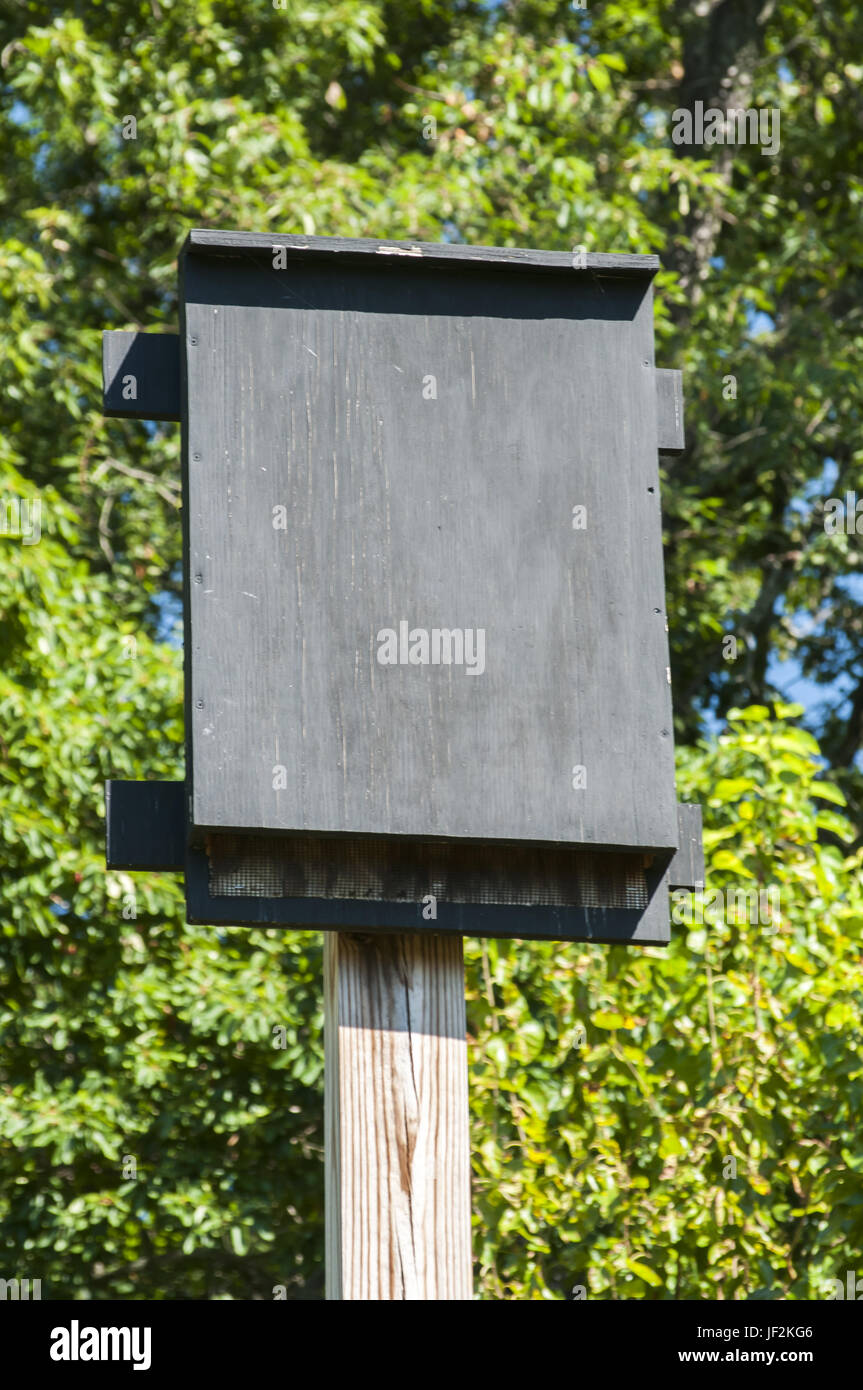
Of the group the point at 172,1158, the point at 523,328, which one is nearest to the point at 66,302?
the point at 172,1158

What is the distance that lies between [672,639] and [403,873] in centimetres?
781

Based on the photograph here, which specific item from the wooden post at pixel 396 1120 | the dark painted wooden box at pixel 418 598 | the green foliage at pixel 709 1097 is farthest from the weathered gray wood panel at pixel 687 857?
the green foliage at pixel 709 1097

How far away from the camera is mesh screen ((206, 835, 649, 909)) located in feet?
8.05

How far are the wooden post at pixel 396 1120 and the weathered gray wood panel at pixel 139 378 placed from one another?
83 cm

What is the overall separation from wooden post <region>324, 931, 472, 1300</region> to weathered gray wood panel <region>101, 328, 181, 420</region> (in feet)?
2.71

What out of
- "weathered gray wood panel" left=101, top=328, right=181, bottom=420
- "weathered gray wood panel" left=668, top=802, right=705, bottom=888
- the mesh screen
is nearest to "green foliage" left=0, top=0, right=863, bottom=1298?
"weathered gray wood panel" left=668, top=802, right=705, bottom=888

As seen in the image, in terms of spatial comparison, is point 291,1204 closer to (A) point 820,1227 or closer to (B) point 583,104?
(A) point 820,1227

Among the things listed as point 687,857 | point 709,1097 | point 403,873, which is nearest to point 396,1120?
point 403,873

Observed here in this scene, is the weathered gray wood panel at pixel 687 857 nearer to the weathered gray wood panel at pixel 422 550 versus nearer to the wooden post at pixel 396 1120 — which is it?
the weathered gray wood panel at pixel 422 550

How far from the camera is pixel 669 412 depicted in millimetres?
2777

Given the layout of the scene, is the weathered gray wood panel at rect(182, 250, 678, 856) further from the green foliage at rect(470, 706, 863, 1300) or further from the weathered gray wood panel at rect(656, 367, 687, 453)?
the green foliage at rect(470, 706, 863, 1300)

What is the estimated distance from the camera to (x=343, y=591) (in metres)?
2.47

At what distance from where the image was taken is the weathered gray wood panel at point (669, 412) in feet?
9.04

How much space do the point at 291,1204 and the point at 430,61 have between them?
6.77m
